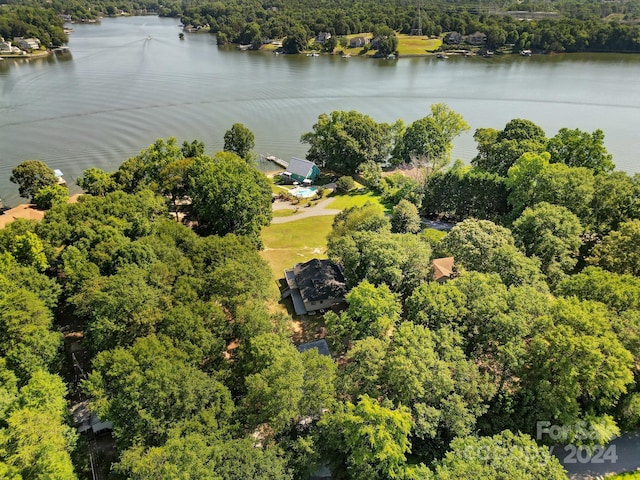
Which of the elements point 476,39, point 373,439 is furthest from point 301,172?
point 476,39

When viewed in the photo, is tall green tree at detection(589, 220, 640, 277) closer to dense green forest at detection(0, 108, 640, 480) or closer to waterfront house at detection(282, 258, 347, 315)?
dense green forest at detection(0, 108, 640, 480)

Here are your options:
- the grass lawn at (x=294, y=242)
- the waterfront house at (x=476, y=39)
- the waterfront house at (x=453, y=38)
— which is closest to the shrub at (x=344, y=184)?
the grass lawn at (x=294, y=242)

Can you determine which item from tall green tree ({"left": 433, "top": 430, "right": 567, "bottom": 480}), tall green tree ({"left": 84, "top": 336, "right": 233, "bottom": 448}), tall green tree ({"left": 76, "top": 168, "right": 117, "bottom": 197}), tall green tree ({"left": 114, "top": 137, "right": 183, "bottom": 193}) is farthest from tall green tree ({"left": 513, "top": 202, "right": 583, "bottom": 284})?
tall green tree ({"left": 76, "top": 168, "right": 117, "bottom": 197})

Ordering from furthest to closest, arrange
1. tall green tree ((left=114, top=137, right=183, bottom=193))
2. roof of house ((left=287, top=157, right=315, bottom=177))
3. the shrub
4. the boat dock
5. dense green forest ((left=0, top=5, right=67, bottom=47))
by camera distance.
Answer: dense green forest ((left=0, top=5, right=67, bottom=47)) → the boat dock → roof of house ((left=287, top=157, right=315, bottom=177)) → the shrub → tall green tree ((left=114, top=137, right=183, bottom=193))

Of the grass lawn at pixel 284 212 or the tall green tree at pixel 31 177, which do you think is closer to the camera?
the tall green tree at pixel 31 177

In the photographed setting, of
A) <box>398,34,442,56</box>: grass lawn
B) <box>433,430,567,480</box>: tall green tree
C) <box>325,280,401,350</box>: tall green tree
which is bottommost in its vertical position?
<box>433,430,567,480</box>: tall green tree

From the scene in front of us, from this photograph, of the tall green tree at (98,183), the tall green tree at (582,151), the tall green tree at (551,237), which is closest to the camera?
the tall green tree at (551,237)

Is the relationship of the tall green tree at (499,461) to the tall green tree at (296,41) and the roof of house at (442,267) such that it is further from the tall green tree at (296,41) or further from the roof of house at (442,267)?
the tall green tree at (296,41)
